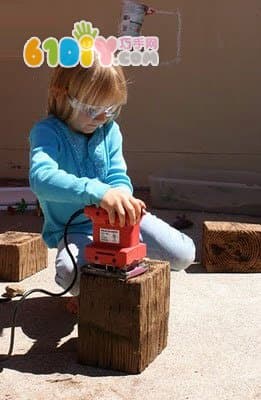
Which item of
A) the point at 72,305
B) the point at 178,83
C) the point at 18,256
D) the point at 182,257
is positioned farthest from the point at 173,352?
the point at 178,83

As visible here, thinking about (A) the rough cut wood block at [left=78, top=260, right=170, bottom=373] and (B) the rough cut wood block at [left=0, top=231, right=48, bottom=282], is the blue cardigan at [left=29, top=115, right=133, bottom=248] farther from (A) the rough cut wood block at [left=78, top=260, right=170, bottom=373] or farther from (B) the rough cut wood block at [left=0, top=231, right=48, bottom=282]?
(B) the rough cut wood block at [left=0, top=231, right=48, bottom=282]

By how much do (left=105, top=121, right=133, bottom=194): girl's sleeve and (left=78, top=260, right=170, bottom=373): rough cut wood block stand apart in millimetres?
500

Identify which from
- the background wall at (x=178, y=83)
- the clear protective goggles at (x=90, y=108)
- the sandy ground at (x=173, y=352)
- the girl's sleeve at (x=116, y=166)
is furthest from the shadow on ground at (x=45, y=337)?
the background wall at (x=178, y=83)

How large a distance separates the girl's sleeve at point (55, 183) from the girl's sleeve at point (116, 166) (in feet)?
0.90

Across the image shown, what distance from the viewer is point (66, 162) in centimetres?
245

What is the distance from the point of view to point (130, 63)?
5324 millimetres

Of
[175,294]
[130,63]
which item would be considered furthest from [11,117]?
[175,294]

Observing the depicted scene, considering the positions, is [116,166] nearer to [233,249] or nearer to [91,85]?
[91,85]

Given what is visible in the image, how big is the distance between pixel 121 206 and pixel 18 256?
1.13 metres

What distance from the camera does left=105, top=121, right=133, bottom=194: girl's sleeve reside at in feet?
8.38

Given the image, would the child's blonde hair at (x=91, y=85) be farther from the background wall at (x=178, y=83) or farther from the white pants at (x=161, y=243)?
the background wall at (x=178, y=83)

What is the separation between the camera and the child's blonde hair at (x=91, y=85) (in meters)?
2.30

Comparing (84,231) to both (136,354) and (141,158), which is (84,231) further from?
(141,158)

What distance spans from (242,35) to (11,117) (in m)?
1.95
